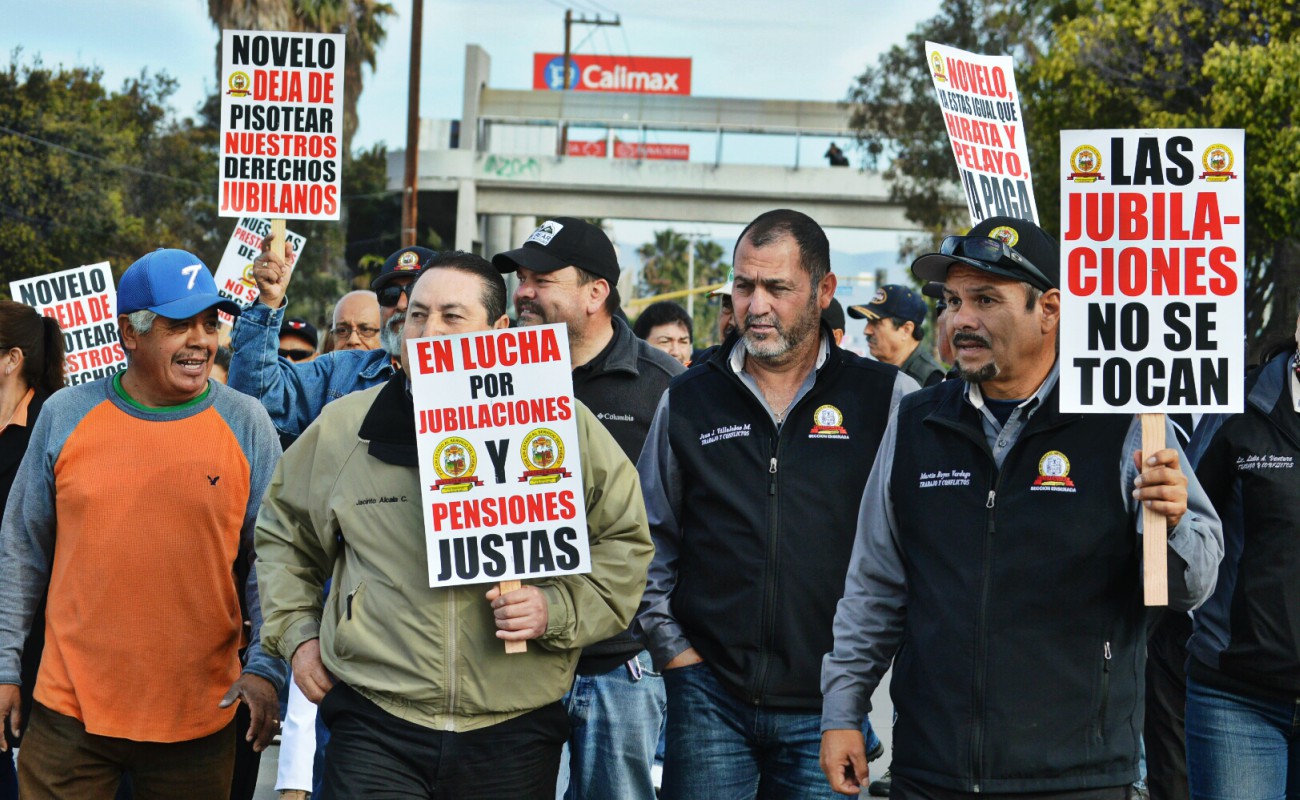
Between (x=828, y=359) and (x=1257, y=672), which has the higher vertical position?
(x=828, y=359)

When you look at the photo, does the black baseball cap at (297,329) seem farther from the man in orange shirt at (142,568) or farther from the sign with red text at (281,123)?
the man in orange shirt at (142,568)

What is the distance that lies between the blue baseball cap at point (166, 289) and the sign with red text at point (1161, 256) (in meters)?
2.54

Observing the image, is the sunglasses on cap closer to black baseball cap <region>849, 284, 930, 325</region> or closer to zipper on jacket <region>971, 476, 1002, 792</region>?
zipper on jacket <region>971, 476, 1002, 792</region>

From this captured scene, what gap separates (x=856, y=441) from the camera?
4.65 meters

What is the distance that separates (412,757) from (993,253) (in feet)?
6.37

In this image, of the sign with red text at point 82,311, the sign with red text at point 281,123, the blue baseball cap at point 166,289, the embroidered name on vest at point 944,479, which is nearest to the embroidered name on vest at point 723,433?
the embroidered name on vest at point 944,479

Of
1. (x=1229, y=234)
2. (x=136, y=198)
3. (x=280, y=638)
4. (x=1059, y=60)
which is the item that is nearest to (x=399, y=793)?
(x=280, y=638)

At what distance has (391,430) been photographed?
415 cm

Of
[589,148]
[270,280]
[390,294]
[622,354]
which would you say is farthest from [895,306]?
[589,148]

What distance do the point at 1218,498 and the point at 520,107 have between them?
43.8 metres

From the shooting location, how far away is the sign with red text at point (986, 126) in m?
7.14

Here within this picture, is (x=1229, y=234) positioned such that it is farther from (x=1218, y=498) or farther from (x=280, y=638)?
(x=280, y=638)

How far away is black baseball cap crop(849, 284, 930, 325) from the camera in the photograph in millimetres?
9656

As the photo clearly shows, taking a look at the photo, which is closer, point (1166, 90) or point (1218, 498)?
point (1218, 498)
